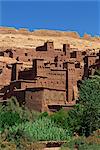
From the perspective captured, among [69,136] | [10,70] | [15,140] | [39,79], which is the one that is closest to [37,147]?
[15,140]

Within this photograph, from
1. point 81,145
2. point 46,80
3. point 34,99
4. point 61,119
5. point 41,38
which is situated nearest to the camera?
point 81,145

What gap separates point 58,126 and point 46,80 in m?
9.82

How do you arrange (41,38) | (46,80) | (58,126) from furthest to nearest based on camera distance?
(41,38)
(46,80)
(58,126)

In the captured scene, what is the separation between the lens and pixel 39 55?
4406 cm

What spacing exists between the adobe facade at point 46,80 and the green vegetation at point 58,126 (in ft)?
5.22

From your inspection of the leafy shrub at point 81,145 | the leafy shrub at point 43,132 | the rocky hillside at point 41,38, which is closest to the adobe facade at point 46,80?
the leafy shrub at point 43,132

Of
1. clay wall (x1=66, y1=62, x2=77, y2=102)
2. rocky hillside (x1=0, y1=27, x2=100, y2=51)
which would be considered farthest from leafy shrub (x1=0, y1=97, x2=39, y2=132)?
rocky hillside (x1=0, y1=27, x2=100, y2=51)

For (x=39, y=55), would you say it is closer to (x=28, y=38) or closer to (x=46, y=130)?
(x=46, y=130)

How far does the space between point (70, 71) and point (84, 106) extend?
978 cm

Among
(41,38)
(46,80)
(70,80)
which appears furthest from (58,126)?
(41,38)

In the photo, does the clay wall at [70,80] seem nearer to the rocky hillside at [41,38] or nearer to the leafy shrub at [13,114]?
the leafy shrub at [13,114]

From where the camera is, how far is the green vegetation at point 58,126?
21.0 metres

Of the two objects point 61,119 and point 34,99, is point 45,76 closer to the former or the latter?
point 34,99

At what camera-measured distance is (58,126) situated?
27.8 metres
